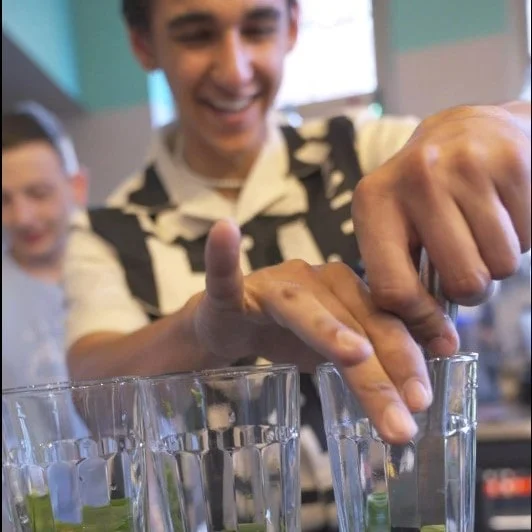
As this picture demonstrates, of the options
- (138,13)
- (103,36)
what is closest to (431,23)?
(103,36)

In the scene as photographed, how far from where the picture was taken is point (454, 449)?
0.22 m

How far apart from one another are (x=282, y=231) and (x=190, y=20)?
0.13 meters

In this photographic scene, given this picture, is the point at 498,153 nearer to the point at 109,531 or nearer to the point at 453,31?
the point at 109,531

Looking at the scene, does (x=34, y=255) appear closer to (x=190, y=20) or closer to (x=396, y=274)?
(x=190, y=20)

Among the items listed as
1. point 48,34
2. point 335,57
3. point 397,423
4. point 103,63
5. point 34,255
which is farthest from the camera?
point 103,63

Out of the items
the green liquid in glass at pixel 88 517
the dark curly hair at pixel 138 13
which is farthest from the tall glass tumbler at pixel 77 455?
the dark curly hair at pixel 138 13

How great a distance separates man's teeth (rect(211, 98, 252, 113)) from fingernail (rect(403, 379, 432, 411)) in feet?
0.95

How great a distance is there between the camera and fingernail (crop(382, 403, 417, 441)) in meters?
0.20

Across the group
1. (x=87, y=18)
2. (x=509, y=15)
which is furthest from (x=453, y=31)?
(x=87, y=18)

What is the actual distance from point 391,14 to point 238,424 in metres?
0.93

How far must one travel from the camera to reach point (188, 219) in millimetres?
479

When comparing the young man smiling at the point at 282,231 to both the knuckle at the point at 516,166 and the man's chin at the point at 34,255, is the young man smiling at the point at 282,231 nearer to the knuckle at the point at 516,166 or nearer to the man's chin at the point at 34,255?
the knuckle at the point at 516,166

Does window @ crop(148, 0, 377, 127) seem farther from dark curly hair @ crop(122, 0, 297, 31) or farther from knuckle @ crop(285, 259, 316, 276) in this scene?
knuckle @ crop(285, 259, 316, 276)

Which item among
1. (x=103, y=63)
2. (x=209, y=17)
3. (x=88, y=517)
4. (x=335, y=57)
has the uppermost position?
(x=103, y=63)
